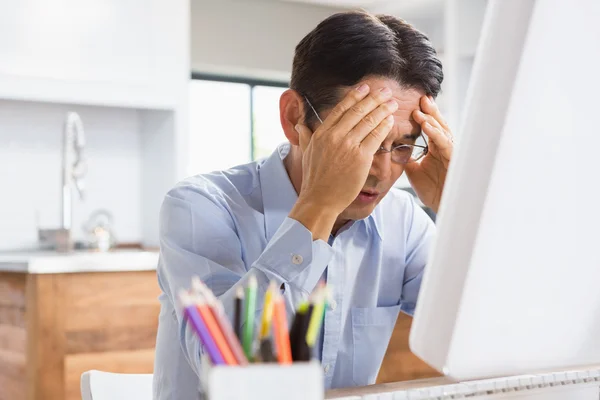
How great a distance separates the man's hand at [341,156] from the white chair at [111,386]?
1.31ft

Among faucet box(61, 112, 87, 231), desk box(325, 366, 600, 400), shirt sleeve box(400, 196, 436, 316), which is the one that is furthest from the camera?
faucet box(61, 112, 87, 231)

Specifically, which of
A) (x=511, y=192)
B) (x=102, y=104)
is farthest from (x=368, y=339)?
(x=102, y=104)

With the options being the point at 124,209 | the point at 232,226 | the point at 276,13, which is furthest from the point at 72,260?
the point at 276,13

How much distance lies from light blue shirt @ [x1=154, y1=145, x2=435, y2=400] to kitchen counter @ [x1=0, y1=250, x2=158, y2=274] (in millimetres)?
1371

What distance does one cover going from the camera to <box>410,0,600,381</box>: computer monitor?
23.0 inches

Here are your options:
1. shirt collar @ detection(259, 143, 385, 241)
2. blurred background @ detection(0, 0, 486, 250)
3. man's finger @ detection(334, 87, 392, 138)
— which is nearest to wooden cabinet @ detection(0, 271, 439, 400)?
blurred background @ detection(0, 0, 486, 250)

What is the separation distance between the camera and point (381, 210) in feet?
5.03

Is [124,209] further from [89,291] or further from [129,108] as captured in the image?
[89,291]

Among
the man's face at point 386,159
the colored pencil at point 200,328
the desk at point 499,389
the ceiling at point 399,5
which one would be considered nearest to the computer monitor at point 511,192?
the desk at point 499,389

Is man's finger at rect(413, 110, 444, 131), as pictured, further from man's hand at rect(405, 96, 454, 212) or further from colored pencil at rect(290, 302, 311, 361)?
colored pencil at rect(290, 302, 311, 361)

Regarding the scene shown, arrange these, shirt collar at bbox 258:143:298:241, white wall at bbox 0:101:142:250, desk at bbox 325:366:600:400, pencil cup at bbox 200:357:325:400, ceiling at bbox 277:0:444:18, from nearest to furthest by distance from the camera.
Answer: pencil cup at bbox 200:357:325:400, desk at bbox 325:366:600:400, shirt collar at bbox 258:143:298:241, white wall at bbox 0:101:142:250, ceiling at bbox 277:0:444:18

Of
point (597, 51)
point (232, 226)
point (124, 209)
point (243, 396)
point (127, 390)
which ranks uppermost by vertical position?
point (597, 51)

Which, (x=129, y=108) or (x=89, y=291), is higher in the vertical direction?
(x=129, y=108)

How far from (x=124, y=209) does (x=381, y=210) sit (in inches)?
103
